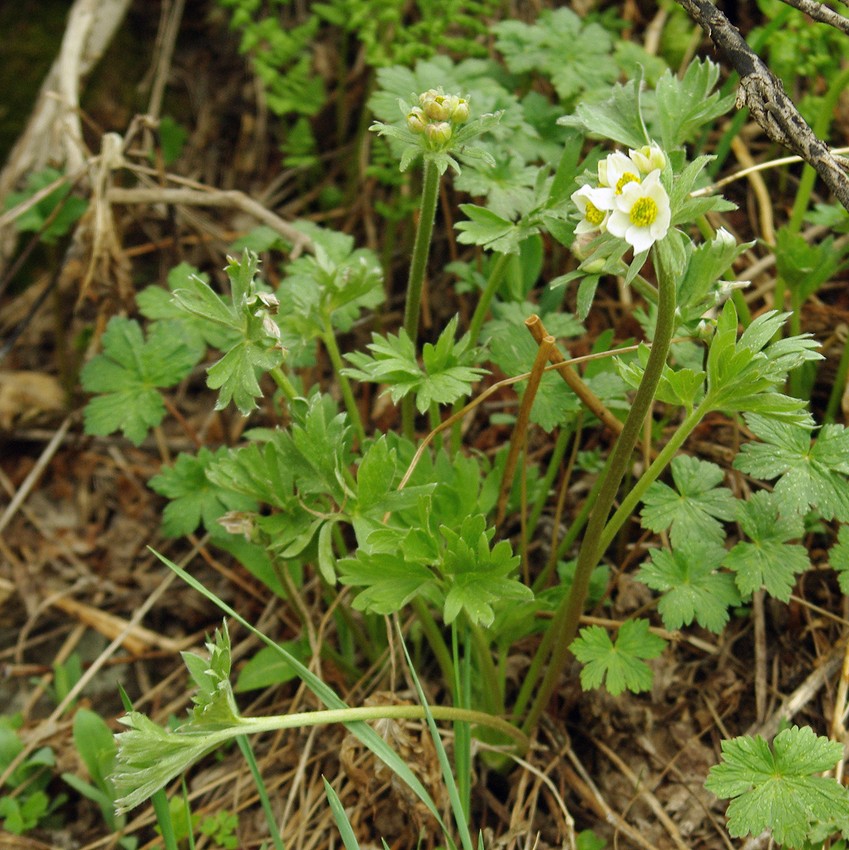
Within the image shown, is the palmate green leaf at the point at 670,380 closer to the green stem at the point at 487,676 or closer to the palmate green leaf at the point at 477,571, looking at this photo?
the palmate green leaf at the point at 477,571

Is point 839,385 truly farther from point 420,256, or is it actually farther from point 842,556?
point 420,256

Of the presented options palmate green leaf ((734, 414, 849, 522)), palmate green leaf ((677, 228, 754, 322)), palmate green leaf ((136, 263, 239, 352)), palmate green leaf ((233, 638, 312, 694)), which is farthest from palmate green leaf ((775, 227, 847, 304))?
palmate green leaf ((233, 638, 312, 694))

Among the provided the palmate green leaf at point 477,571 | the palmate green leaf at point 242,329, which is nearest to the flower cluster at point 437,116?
the palmate green leaf at point 242,329

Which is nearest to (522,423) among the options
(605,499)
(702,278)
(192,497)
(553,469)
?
(553,469)

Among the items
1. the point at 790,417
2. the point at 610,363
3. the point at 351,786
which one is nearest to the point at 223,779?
the point at 351,786

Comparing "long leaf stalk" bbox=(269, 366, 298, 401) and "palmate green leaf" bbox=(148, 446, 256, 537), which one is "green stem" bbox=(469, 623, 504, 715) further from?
"palmate green leaf" bbox=(148, 446, 256, 537)

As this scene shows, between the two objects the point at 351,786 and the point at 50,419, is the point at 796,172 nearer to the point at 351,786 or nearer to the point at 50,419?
the point at 351,786
